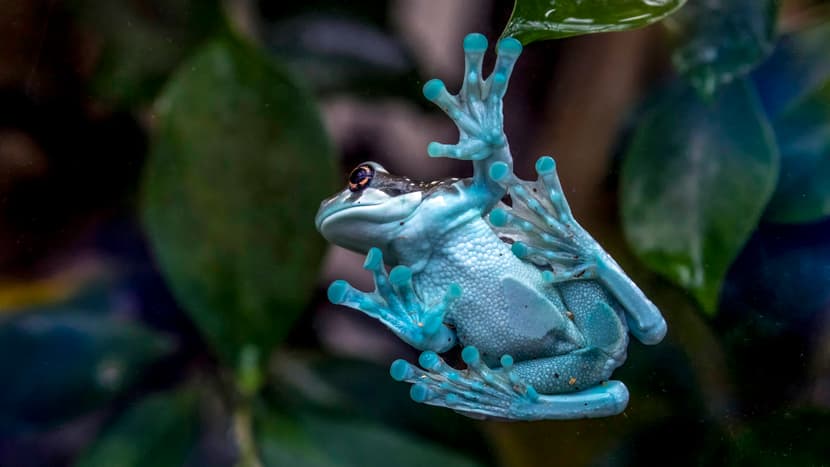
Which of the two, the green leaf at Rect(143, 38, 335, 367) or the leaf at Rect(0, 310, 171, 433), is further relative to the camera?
the leaf at Rect(0, 310, 171, 433)

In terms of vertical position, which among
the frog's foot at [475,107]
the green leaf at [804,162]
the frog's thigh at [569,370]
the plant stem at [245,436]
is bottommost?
the plant stem at [245,436]

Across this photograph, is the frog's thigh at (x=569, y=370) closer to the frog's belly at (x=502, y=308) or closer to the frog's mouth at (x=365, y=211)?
the frog's belly at (x=502, y=308)

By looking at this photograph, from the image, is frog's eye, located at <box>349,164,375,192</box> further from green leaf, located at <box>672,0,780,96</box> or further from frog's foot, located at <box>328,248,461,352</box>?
green leaf, located at <box>672,0,780,96</box>

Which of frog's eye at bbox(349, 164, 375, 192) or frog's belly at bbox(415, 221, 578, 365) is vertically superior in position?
frog's eye at bbox(349, 164, 375, 192)

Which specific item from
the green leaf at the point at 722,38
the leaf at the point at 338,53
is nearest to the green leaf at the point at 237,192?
the leaf at the point at 338,53

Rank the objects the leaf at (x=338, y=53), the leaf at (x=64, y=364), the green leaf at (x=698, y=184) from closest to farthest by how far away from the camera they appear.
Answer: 1. the green leaf at (x=698, y=184)
2. the leaf at (x=64, y=364)
3. the leaf at (x=338, y=53)

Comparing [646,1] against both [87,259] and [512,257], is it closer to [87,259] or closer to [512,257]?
[512,257]

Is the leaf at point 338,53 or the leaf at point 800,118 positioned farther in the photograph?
the leaf at point 338,53

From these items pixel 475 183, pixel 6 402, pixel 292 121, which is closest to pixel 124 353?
pixel 6 402

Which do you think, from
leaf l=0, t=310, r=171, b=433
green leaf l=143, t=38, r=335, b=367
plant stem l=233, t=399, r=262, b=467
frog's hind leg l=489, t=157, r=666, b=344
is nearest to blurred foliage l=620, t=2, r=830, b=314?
frog's hind leg l=489, t=157, r=666, b=344

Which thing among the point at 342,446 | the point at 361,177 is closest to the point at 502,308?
the point at 361,177
